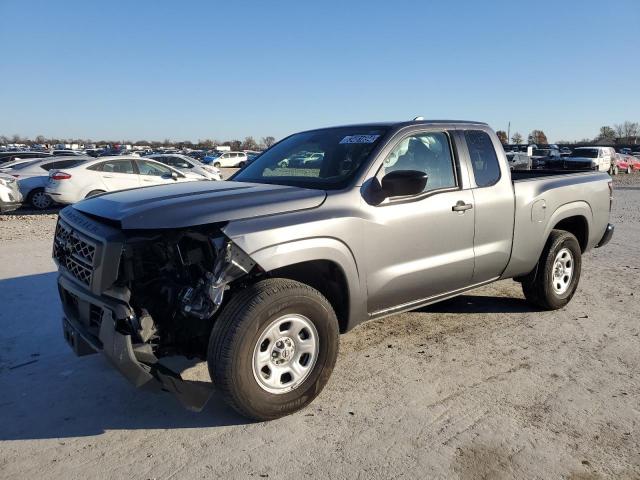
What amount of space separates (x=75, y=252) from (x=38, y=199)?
12682 millimetres

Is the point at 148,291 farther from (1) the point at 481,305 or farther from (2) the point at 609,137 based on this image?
(2) the point at 609,137

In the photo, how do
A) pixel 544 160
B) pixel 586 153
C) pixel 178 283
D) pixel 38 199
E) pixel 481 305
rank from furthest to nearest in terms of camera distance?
1. pixel 544 160
2. pixel 586 153
3. pixel 38 199
4. pixel 481 305
5. pixel 178 283

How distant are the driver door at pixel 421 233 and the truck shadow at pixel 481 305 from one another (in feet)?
3.64

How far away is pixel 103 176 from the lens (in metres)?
13.3

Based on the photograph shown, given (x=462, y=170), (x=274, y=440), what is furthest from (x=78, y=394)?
(x=462, y=170)

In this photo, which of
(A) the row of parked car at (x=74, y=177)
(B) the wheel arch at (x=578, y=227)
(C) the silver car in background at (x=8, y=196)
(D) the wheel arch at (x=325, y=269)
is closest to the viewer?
(D) the wheel arch at (x=325, y=269)

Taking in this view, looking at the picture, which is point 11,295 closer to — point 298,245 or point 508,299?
point 298,245

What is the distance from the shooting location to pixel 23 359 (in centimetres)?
420

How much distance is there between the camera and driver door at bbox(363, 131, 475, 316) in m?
3.81

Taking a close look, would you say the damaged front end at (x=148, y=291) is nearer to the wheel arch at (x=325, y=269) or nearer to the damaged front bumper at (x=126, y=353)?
the damaged front bumper at (x=126, y=353)

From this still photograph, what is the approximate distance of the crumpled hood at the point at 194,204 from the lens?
311 cm

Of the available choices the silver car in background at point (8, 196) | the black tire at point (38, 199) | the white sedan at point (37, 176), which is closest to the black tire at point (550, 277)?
the silver car in background at point (8, 196)

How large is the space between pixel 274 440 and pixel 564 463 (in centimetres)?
163

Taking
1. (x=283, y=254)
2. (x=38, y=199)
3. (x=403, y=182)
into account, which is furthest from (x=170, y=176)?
(x=283, y=254)
